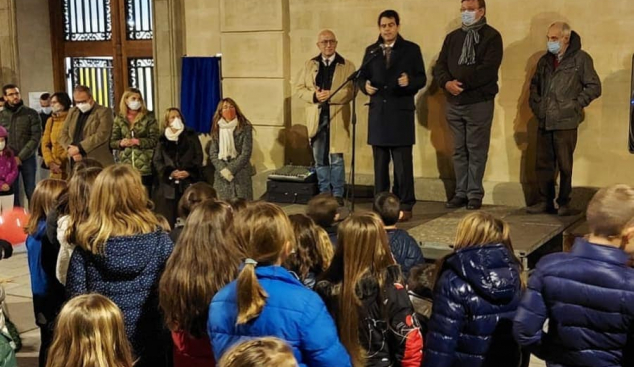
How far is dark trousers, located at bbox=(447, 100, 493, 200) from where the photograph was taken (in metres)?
7.49

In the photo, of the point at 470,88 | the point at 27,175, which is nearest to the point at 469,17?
the point at 470,88

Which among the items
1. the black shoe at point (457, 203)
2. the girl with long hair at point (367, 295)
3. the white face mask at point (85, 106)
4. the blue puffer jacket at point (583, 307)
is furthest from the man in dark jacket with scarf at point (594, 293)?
the white face mask at point (85, 106)

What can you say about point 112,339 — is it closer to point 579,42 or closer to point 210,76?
point 579,42

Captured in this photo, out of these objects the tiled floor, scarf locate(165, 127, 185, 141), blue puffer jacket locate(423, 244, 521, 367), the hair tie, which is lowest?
the tiled floor

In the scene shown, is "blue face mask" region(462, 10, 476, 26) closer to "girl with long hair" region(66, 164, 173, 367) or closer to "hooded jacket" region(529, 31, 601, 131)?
"hooded jacket" region(529, 31, 601, 131)

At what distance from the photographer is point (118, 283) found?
3.59 meters

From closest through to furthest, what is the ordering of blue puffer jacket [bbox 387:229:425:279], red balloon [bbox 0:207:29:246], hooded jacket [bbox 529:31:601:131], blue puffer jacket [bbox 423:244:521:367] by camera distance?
blue puffer jacket [bbox 423:244:521:367] < blue puffer jacket [bbox 387:229:425:279] < red balloon [bbox 0:207:29:246] < hooded jacket [bbox 529:31:601:131]

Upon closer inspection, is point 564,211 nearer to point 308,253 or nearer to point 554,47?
point 554,47

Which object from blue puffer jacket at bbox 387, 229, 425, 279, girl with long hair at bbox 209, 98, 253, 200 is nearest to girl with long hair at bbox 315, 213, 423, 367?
blue puffer jacket at bbox 387, 229, 425, 279

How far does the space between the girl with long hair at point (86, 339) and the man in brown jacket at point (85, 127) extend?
606 cm

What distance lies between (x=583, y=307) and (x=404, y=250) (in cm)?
149

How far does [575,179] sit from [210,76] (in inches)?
166

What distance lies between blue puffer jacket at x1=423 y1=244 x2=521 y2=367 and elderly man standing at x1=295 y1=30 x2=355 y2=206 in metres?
4.39

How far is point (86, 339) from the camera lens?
2.65 meters
